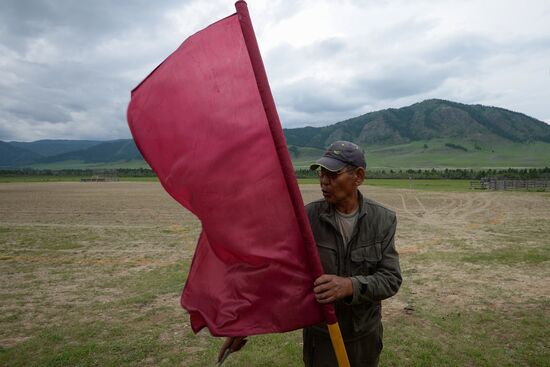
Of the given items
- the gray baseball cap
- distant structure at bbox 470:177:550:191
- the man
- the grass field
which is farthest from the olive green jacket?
distant structure at bbox 470:177:550:191

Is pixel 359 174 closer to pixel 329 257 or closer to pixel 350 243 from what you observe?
pixel 350 243

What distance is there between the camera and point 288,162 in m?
1.88

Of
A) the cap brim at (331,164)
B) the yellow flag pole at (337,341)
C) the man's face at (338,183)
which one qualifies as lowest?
the yellow flag pole at (337,341)

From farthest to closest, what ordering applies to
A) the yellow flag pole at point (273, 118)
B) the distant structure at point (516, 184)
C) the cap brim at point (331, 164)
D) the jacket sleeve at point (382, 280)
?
the distant structure at point (516, 184), the cap brim at point (331, 164), the jacket sleeve at point (382, 280), the yellow flag pole at point (273, 118)

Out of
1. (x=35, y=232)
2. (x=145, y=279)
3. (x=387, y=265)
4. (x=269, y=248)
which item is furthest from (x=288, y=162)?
(x=35, y=232)

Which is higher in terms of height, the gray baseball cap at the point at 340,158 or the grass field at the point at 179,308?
the gray baseball cap at the point at 340,158

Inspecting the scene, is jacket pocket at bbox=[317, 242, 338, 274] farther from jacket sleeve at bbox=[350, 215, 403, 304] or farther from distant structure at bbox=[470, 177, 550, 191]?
distant structure at bbox=[470, 177, 550, 191]

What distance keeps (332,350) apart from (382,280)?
Answer: 636mm

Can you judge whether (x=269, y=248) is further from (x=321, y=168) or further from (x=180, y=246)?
(x=180, y=246)

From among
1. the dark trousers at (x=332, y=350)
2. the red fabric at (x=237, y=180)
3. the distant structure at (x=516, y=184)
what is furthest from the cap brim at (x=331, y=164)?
the distant structure at (x=516, y=184)

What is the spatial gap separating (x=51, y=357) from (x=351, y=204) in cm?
442

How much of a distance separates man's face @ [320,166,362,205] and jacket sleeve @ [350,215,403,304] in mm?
367

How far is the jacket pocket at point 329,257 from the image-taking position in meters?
2.39

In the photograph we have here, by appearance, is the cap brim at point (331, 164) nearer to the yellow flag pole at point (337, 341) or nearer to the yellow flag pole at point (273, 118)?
the yellow flag pole at point (273, 118)
